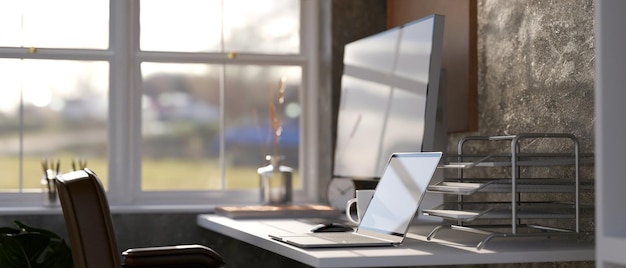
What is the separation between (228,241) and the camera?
477 centimetres

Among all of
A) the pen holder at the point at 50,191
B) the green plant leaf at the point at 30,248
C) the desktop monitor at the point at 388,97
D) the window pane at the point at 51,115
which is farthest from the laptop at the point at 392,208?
the window pane at the point at 51,115

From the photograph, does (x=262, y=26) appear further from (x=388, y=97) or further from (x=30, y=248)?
(x=30, y=248)

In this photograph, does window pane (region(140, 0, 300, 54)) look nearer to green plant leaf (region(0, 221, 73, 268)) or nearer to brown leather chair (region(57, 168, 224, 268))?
green plant leaf (region(0, 221, 73, 268))

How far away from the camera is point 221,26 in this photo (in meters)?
5.06

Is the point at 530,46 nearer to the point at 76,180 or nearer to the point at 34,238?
the point at 76,180

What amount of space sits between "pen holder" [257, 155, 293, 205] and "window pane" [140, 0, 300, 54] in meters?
0.70

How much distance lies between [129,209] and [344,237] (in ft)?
6.42

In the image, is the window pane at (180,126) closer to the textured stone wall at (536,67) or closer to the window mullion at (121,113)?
the window mullion at (121,113)

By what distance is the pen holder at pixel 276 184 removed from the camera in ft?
15.5

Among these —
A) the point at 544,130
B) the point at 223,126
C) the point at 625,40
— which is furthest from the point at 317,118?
the point at 625,40

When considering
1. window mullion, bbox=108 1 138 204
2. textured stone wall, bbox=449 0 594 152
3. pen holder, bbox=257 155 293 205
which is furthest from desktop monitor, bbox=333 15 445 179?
window mullion, bbox=108 1 138 204

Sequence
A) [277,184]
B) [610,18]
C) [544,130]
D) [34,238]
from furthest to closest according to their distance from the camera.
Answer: [277,184]
[34,238]
[544,130]
[610,18]

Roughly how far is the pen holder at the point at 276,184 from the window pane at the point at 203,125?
323mm

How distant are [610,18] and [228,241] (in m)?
2.77
